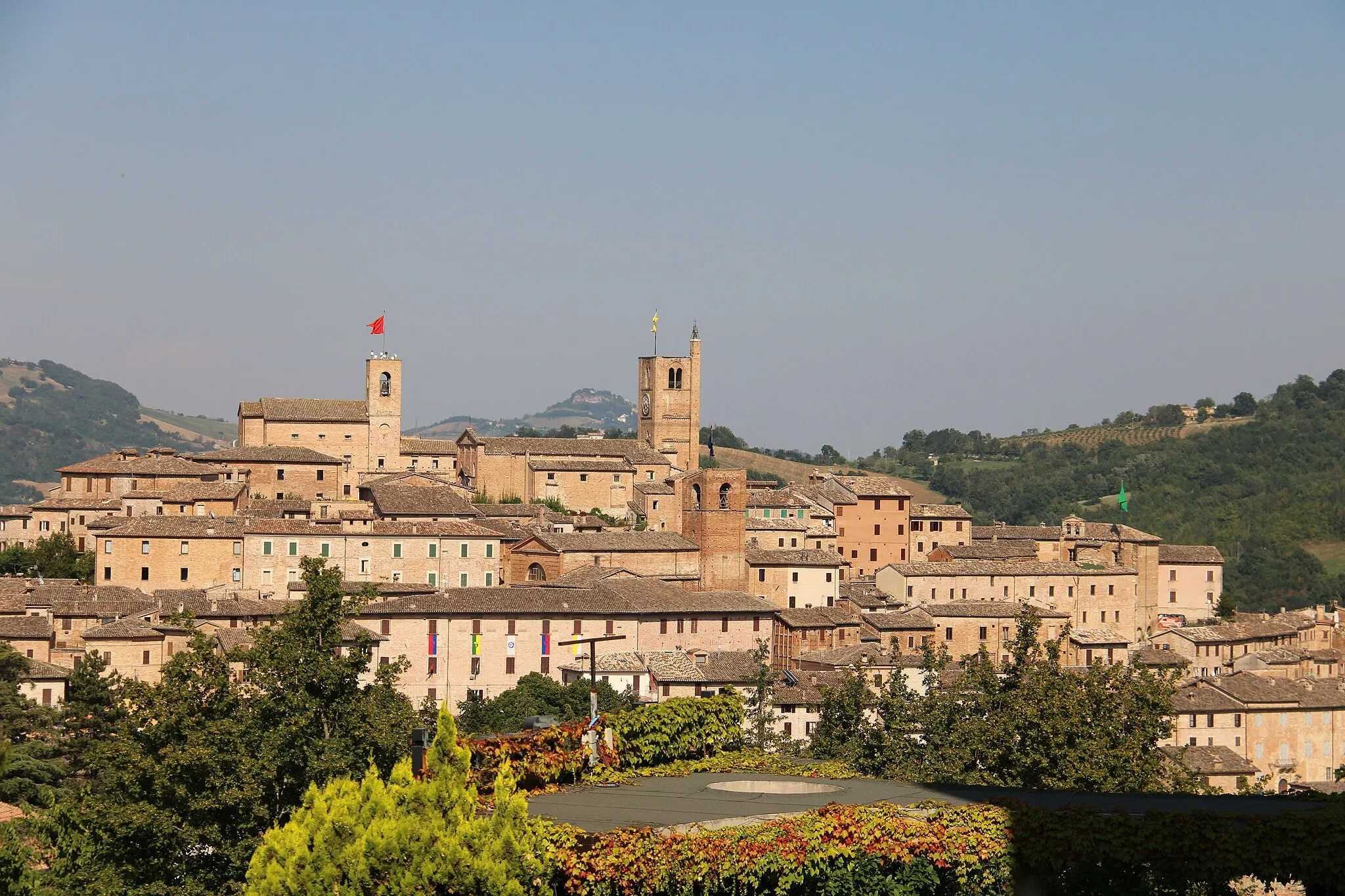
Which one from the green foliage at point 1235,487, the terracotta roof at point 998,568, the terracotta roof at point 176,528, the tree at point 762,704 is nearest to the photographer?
the tree at point 762,704

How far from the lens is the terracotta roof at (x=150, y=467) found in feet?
220

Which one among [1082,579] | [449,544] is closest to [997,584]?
[1082,579]

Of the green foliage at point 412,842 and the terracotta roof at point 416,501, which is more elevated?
the terracotta roof at point 416,501

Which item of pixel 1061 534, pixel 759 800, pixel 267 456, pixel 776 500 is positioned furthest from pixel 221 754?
pixel 1061 534

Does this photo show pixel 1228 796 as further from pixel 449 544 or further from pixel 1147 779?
pixel 449 544

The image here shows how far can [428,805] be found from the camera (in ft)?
44.6

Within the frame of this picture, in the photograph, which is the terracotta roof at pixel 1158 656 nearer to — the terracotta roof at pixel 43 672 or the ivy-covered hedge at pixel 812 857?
the terracotta roof at pixel 43 672

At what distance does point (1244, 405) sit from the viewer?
16938 centimetres

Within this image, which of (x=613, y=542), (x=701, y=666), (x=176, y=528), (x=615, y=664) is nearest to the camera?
(x=615, y=664)

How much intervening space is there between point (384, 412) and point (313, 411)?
322cm

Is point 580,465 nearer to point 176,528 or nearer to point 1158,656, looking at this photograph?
point 176,528

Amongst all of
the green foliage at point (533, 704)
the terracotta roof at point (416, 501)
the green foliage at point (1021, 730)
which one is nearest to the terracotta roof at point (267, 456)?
the terracotta roof at point (416, 501)

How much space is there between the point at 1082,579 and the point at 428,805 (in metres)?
59.6

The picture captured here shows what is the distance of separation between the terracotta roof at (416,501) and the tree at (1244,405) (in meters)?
121
